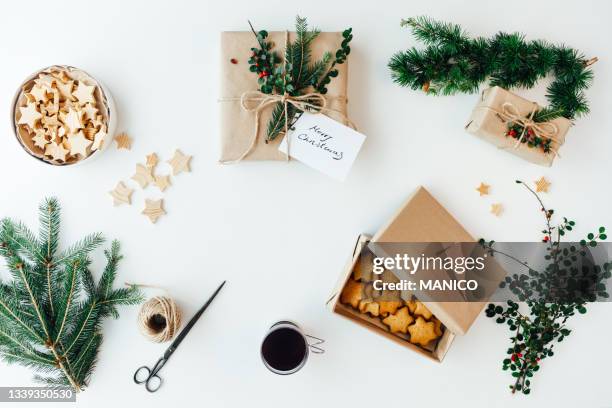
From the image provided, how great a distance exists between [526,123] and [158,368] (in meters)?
1.10

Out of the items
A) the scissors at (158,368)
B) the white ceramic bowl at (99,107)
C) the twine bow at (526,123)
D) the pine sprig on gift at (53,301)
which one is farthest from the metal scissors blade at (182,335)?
the twine bow at (526,123)

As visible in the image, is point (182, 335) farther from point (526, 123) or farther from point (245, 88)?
point (526, 123)

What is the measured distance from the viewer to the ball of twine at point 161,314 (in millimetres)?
1038

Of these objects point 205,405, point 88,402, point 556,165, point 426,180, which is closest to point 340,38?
point 426,180

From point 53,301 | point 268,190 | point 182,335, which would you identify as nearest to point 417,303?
point 268,190

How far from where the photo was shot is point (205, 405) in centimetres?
115

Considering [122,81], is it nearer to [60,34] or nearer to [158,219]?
[60,34]

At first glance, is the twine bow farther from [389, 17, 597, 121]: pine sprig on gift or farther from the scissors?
the scissors

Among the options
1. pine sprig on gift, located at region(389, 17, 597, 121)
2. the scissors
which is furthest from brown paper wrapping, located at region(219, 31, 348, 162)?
the scissors

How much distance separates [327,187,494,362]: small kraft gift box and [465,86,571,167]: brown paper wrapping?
204 mm

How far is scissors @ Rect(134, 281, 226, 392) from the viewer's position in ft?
3.59

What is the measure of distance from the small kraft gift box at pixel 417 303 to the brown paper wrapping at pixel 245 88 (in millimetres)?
291

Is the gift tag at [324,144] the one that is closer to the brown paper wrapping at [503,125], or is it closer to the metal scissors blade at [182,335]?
the brown paper wrapping at [503,125]

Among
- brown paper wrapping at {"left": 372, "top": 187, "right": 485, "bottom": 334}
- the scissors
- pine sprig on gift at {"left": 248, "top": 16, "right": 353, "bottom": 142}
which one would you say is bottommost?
the scissors
